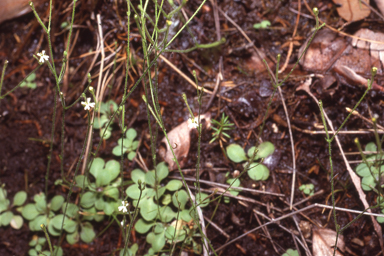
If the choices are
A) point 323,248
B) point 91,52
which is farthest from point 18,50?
point 323,248

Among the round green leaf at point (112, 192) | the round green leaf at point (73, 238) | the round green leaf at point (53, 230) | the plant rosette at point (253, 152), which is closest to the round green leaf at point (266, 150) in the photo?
the plant rosette at point (253, 152)

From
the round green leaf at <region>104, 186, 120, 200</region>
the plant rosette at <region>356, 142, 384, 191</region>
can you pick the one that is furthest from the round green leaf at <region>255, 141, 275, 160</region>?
the round green leaf at <region>104, 186, 120, 200</region>

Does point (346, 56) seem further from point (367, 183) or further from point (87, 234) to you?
point (87, 234)

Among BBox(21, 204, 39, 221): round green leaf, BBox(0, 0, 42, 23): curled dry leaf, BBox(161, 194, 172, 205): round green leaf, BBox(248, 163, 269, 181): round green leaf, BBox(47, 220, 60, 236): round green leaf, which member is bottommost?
BBox(47, 220, 60, 236): round green leaf

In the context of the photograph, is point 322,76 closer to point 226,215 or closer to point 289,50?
point 289,50

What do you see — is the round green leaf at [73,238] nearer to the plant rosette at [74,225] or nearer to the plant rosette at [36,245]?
the plant rosette at [74,225]

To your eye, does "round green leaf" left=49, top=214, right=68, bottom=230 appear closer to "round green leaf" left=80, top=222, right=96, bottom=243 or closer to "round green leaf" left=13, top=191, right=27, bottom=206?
"round green leaf" left=80, top=222, right=96, bottom=243
